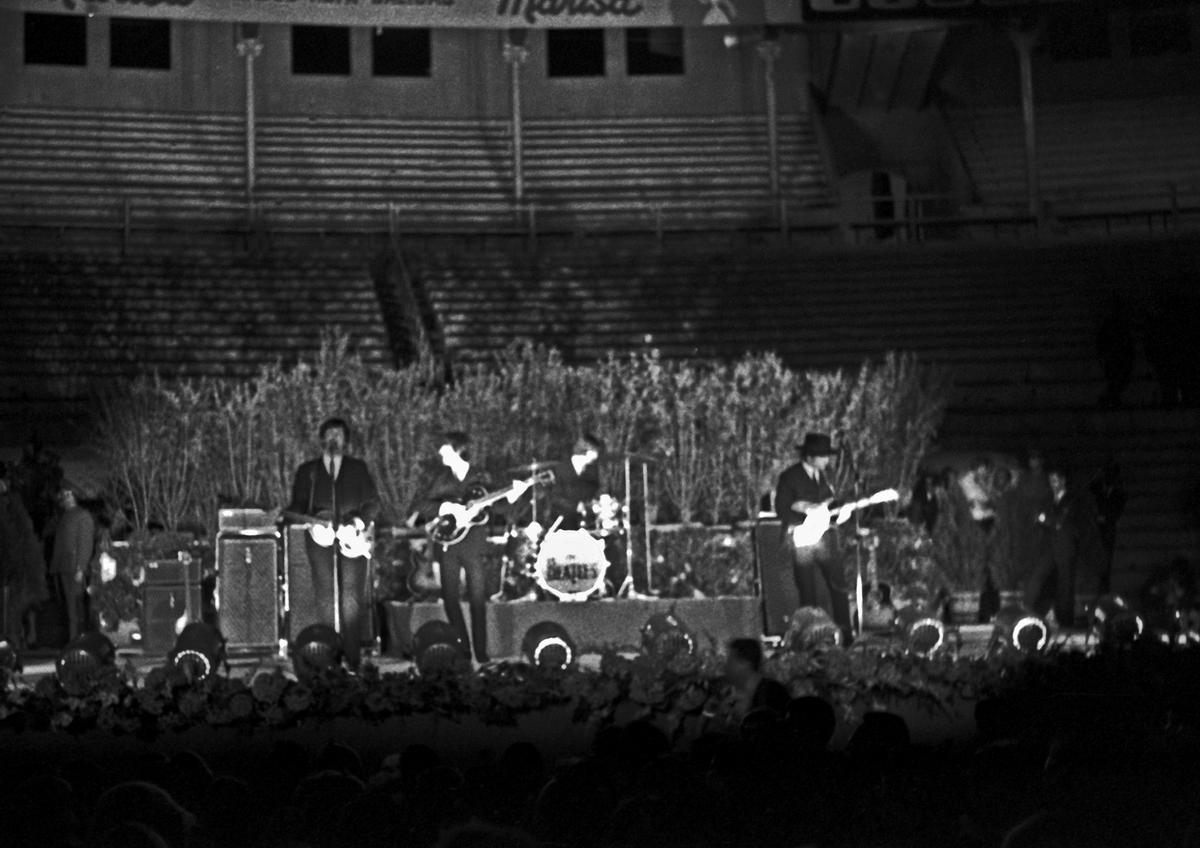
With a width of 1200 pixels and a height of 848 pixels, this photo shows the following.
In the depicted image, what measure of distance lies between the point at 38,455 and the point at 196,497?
247cm

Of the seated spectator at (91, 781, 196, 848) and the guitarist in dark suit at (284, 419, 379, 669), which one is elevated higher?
the guitarist in dark suit at (284, 419, 379, 669)

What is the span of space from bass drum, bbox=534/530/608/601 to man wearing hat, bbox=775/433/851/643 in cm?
138

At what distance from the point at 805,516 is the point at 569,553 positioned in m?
1.77

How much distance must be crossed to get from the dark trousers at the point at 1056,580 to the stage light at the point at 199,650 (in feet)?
24.3

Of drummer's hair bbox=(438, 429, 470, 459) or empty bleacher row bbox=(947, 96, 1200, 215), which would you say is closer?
drummer's hair bbox=(438, 429, 470, 459)

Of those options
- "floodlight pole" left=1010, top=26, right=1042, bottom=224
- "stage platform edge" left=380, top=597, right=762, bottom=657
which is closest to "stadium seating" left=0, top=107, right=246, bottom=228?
"floodlight pole" left=1010, top=26, right=1042, bottom=224

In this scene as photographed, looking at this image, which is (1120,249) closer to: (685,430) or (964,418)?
(964,418)

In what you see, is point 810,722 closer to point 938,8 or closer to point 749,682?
point 749,682

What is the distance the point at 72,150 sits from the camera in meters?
31.3

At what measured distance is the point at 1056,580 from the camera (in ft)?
54.9

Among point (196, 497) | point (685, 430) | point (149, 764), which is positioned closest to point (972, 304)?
point (685, 430)

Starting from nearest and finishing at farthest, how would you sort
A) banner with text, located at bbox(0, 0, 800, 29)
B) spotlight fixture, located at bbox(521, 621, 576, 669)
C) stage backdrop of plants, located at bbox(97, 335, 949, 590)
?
spotlight fixture, located at bbox(521, 621, 576, 669), stage backdrop of plants, located at bbox(97, 335, 949, 590), banner with text, located at bbox(0, 0, 800, 29)

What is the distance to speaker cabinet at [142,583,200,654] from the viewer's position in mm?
15539

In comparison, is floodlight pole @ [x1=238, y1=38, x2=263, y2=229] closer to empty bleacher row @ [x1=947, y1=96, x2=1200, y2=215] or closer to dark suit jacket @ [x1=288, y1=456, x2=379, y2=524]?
empty bleacher row @ [x1=947, y1=96, x2=1200, y2=215]
